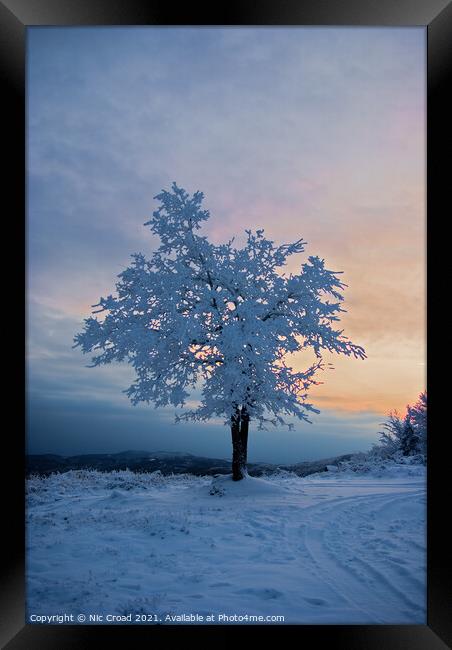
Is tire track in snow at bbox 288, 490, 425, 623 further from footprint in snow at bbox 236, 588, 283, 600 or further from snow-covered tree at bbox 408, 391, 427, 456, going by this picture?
snow-covered tree at bbox 408, 391, 427, 456

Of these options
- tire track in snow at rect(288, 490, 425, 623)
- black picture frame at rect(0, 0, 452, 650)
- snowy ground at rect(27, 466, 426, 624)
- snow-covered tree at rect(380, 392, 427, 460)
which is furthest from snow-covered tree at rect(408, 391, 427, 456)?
black picture frame at rect(0, 0, 452, 650)

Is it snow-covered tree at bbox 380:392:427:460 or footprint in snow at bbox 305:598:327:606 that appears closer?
footprint in snow at bbox 305:598:327:606

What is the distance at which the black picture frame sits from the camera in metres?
6.04

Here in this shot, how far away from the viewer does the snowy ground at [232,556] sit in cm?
639

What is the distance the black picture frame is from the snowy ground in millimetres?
256
